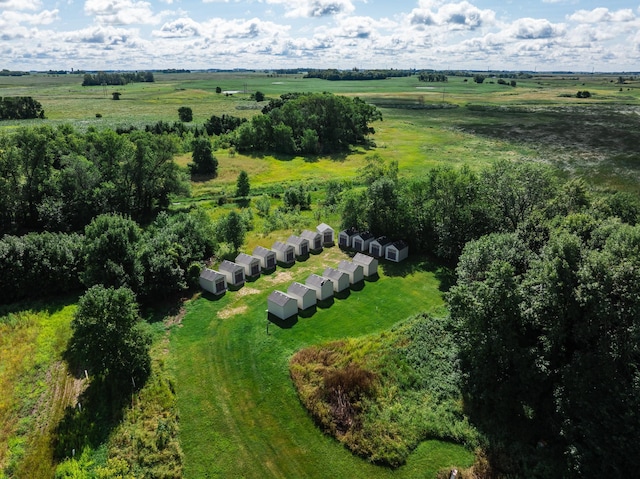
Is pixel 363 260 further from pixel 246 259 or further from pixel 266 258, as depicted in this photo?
pixel 246 259

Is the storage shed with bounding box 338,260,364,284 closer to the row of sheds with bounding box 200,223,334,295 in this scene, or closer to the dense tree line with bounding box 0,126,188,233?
the row of sheds with bounding box 200,223,334,295

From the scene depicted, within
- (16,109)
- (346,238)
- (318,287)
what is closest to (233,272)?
(318,287)

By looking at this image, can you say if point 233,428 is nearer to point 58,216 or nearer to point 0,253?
point 0,253

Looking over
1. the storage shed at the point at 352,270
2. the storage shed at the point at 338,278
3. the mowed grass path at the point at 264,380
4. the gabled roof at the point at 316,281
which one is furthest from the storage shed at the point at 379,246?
the gabled roof at the point at 316,281

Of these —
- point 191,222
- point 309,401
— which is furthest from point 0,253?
point 309,401

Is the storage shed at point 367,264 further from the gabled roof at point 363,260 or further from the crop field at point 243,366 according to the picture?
the crop field at point 243,366

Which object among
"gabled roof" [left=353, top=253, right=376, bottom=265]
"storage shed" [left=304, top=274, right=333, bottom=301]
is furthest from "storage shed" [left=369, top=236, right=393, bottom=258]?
"storage shed" [left=304, top=274, right=333, bottom=301]
